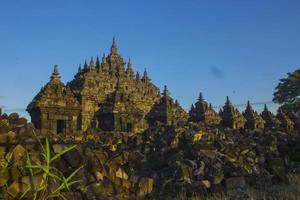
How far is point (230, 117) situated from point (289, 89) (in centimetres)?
2841

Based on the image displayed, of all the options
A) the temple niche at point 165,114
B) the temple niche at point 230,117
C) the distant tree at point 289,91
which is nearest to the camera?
the temple niche at point 165,114

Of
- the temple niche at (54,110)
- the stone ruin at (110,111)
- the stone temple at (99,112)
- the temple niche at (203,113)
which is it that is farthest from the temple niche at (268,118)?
the temple niche at (54,110)

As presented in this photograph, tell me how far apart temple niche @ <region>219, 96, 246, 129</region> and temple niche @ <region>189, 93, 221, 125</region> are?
2.57 feet

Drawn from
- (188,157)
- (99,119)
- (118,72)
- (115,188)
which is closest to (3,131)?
(115,188)

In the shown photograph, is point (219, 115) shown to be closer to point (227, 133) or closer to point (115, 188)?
point (227, 133)

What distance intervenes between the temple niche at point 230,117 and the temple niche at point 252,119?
3.41ft

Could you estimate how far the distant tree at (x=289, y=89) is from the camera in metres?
55.3

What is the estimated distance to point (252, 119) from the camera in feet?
109

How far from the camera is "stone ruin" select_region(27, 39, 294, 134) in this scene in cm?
2170

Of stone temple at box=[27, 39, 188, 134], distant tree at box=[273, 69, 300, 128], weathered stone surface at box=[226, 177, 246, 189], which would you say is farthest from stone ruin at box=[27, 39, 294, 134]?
distant tree at box=[273, 69, 300, 128]

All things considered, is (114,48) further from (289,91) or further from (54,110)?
(54,110)

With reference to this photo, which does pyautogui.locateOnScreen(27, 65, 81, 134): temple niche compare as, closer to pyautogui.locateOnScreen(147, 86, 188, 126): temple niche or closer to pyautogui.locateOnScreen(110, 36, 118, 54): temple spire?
pyautogui.locateOnScreen(147, 86, 188, 126): temple niche

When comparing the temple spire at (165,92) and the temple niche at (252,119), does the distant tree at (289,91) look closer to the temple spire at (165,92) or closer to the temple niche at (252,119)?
the temple niche at (252,119)

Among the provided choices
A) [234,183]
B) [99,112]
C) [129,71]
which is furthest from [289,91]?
[234,183]
